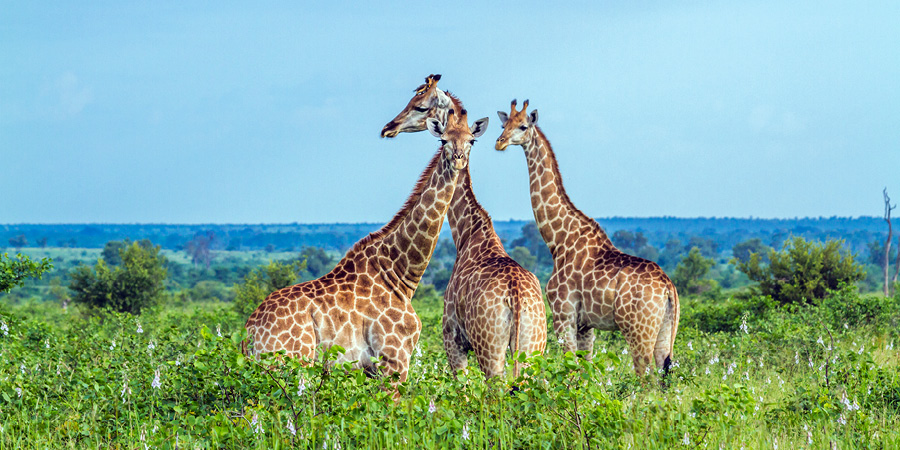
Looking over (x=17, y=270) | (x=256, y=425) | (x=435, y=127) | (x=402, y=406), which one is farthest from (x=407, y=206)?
(x=17, y=270)

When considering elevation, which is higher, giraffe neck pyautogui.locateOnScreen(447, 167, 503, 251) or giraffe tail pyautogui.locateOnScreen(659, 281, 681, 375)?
giraffe neck pyautogui.locateOnScreen(447, 167, 503, 251)

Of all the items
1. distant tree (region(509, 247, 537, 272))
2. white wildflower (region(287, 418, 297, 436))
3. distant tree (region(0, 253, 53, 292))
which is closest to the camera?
white wildflower (region(287, 418, 297, 436))

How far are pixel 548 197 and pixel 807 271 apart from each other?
11814mm

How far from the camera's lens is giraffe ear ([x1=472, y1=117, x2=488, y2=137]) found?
861 cm

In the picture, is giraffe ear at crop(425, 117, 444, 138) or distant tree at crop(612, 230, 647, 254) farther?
distant tree at crop(612, 230, 647, 254)

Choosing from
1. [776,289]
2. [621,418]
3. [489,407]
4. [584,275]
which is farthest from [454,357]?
[776,289]

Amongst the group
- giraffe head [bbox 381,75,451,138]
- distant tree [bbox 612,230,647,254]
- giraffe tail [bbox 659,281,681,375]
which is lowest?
distant tree [bbox 612,230,647,254]

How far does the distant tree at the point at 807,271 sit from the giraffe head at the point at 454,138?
13.3 metres

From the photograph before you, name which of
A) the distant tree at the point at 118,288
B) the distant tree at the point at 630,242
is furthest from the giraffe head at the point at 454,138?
the distant tree at the point at 630,242

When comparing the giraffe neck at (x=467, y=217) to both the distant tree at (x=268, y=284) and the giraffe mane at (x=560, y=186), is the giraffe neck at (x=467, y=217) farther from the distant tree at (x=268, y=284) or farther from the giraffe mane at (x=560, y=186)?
the distant tree at (x=268, y=284)

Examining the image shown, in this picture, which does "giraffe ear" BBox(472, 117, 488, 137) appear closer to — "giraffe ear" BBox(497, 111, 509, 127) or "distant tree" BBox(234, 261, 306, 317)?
"giraffe ear" BBox(497, 111, 509, 127)

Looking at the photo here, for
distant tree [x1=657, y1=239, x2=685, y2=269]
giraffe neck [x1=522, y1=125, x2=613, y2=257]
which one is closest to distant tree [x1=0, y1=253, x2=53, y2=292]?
giraffe neck [x1=522, y1=125, x2=613, y2=257]

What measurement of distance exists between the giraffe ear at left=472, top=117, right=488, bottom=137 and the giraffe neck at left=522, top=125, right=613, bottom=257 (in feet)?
6.64

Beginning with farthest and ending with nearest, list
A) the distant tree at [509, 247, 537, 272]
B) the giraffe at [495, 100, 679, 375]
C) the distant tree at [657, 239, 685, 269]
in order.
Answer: the distant tree at [657, 239, 685, 269] → the distant tree at [509, 247, 537, 272] → the giraffe at [495, 100, 679, 375]
